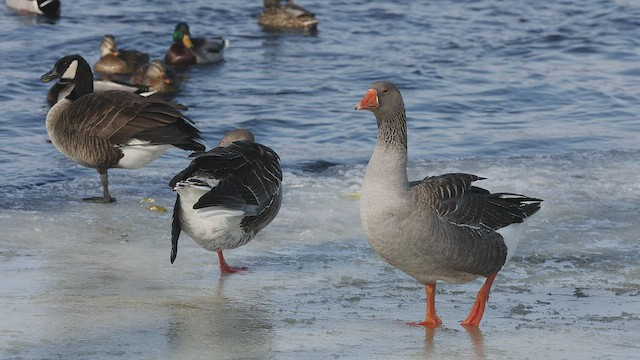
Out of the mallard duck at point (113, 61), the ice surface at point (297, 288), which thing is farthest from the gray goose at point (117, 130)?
the mallard duck at point (113, 61)

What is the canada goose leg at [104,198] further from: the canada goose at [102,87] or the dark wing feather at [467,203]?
the dark wing feather at [467,203]

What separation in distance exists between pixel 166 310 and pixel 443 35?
44.9 feet

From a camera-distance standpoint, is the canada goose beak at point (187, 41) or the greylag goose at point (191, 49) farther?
the canada goose beak at point (187, 41)

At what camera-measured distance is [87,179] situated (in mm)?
10945

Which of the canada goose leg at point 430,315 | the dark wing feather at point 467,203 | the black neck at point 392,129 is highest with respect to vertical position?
Result: the black neck at point 392,129

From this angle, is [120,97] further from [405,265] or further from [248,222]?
[405,265]

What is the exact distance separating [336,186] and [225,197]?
330 cm

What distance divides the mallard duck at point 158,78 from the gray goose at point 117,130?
6.04 m

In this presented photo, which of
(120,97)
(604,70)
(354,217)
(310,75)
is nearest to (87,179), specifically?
(120,97)

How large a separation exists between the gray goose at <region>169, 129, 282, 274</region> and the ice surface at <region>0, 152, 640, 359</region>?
1.11 ft

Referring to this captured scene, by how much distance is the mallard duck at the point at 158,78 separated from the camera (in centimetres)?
1616

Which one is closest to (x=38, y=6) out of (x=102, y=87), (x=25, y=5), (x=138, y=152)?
(x=25, y=5)

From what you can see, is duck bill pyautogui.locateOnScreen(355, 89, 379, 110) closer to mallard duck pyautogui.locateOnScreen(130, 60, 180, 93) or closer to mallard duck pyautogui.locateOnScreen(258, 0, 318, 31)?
mallard duck pyautogui.locateOnScreen(130, 60, 180, 93)

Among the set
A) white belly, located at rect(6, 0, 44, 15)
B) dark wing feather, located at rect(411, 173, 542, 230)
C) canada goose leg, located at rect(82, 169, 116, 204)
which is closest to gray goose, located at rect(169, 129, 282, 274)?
A: dark wing feather, located at rect(411, 173, 542, 230)
